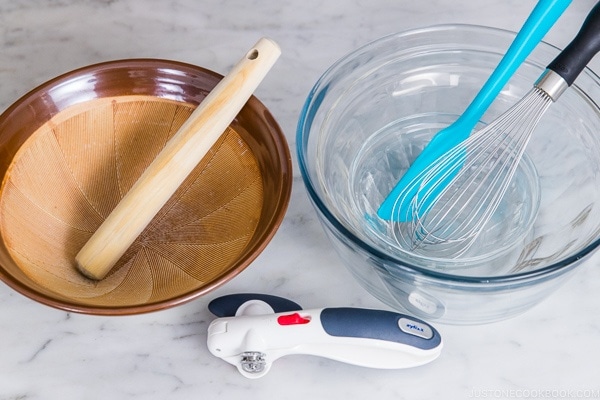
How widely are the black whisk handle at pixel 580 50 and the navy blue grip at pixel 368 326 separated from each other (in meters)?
0.38

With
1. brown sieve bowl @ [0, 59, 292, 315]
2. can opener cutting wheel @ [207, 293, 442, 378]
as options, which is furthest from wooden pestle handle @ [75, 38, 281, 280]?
can opener cutting wheel @ [207, 293, 442, 378]

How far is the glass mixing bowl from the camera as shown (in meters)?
1.14

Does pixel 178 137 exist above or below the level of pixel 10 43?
below

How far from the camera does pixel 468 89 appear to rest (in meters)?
1.38

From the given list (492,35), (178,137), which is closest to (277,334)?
(178,137)

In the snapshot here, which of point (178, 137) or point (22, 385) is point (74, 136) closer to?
point (178, 137)

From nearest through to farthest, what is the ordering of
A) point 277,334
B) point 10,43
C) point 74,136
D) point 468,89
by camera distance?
point 277,334
point 74,136
point 468,89
point 10,43

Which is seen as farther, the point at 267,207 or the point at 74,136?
the point at 74,136

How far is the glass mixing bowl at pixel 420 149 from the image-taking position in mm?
1145

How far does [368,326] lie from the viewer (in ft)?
3.69

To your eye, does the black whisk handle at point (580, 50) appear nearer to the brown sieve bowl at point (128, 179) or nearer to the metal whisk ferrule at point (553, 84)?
the metal whisk ferrule at point (553, 84)

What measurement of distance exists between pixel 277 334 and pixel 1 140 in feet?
1.50

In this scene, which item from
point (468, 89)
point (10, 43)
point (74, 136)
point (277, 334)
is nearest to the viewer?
point (277, 334)

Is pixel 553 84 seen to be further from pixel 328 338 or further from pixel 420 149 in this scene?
pixel 328 338
